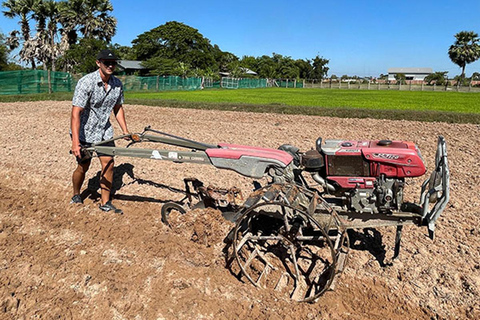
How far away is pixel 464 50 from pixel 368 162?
82.3 metres

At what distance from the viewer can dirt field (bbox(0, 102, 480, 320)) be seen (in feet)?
11.3

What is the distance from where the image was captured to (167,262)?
4094 mm

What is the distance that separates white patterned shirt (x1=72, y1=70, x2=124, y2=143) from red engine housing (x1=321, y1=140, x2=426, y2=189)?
2.94 meters

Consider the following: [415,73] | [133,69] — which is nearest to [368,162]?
[133,69]

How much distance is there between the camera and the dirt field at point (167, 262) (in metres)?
3.43

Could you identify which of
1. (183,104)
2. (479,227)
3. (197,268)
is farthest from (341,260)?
(183,104)

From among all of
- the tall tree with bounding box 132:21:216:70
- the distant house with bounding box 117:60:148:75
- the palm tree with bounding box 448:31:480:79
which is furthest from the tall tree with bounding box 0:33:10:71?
the palm tree with bounding box 448:31:480:79

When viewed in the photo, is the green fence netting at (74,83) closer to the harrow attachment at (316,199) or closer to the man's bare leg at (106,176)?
the man's bare leg at (106,176)

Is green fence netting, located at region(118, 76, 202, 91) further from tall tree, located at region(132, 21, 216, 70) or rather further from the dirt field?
the dirt field

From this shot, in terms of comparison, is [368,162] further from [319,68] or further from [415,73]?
[415,73]

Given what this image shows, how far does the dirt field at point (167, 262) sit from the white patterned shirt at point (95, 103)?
1.13m

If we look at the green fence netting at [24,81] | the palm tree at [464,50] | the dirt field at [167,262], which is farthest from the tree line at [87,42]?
the dirt field at [167,262]

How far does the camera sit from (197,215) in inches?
184

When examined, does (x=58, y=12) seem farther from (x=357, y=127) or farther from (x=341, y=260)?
(x=341, y=260)
